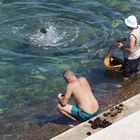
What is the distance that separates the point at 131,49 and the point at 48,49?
160 inches

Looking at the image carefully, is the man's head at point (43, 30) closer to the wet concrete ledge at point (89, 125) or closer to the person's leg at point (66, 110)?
the person's leg at point (66, 110)

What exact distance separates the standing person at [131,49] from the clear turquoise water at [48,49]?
0.57 metres

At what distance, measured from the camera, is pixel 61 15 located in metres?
18.5

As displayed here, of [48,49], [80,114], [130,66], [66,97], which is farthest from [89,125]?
[48,49]

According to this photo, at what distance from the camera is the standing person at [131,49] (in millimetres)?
12562

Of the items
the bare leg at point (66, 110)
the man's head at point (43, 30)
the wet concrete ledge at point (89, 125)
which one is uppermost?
the man's head at point (43, 30)

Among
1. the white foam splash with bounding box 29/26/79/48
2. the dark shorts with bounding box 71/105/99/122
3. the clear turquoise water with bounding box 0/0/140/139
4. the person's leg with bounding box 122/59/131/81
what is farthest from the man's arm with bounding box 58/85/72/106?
the white foam splash with bounding box 29/26/79/48

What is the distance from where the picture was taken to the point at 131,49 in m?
12.8

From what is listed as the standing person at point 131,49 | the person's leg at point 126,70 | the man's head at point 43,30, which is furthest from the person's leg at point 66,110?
the man's head at point 43,30

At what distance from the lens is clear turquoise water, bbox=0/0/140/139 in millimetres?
12562

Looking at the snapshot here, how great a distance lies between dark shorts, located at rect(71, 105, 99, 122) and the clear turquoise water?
1.30m

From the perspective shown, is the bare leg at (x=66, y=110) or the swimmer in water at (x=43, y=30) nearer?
the bare leg at (x=66, y=110)

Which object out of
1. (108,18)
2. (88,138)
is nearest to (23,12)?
(108,18)

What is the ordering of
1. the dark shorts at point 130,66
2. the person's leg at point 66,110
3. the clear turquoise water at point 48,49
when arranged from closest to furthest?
the person's leg at point 66,110, the clear turquoise water at point 48,49, the dark shorts at point 130,66
